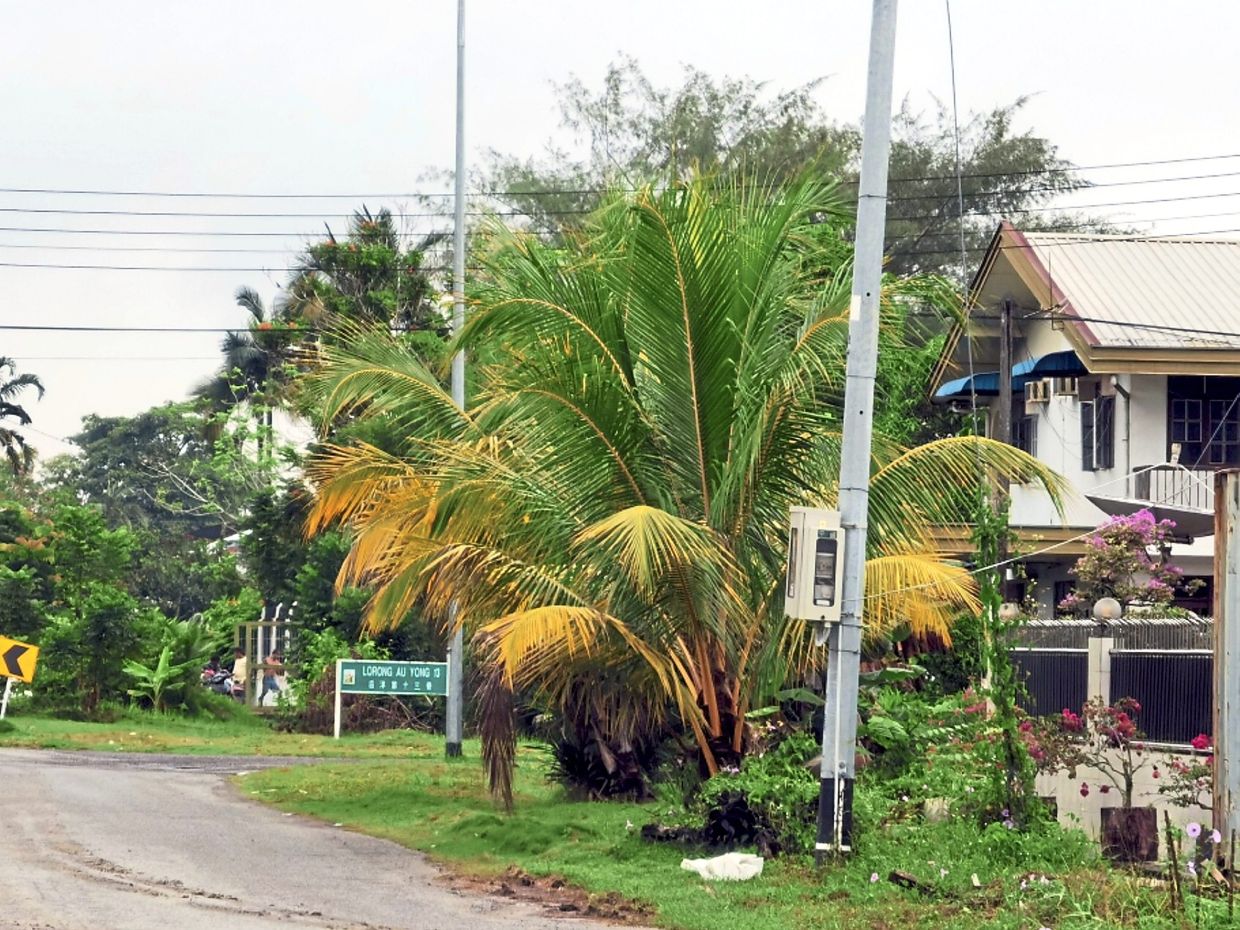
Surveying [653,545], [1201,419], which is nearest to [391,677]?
[1201,419]

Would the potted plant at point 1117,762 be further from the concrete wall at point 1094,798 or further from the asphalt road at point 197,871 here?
the asphalt road at point 197,871

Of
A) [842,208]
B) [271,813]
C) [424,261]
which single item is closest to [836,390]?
[842,208]

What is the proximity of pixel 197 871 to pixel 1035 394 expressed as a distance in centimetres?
1771

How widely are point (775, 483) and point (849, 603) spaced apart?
8.05ft

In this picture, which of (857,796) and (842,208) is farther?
(842,208)

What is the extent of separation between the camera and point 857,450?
1266 centimetres

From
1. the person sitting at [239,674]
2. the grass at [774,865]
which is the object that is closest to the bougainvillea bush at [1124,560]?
the grass at [774,865]

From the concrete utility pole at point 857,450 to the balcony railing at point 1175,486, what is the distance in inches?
491

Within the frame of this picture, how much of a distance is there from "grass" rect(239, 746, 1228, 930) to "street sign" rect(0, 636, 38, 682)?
1226 centimetres

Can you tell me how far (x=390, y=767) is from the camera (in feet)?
77.7

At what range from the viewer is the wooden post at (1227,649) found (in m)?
11.2

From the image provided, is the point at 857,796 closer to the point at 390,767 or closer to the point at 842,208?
the point at 842,208

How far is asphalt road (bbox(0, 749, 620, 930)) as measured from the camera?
1102 cm

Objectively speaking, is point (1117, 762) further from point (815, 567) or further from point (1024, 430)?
point (1024, 430)
